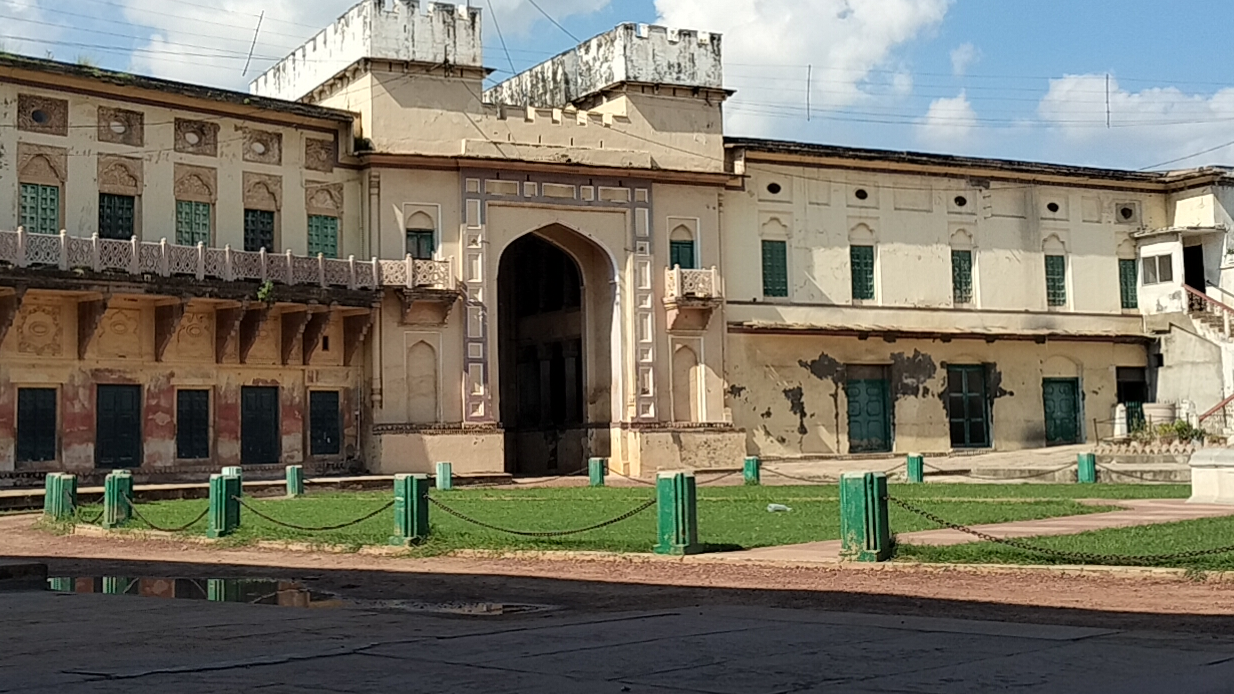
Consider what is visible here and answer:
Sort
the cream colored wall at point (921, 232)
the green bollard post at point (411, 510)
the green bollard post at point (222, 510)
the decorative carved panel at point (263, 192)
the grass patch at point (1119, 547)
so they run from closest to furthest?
the grass patch at point (1119, 547)
the green bollard post at point (411, 510)
the green bollard post at point (222, 510)
the decorative carved panel at point (263, 192)
the cream colored wall at point (921, 232)

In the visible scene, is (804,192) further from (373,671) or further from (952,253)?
(373,671)

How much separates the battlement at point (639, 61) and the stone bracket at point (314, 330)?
31.3 feet

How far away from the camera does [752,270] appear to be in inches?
1458

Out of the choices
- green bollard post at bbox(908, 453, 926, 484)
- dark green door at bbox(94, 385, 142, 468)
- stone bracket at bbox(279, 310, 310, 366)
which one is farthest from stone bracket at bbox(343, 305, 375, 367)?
green bollard post at bbox(908, 453, 926, 484)

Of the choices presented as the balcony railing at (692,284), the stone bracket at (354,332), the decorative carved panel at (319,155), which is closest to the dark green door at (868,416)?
the balcony railing at (692,284)

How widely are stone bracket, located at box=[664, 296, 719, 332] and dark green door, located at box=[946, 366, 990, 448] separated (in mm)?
7630

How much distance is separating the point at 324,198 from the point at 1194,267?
25589 mm

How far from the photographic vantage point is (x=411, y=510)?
1697 centimetres

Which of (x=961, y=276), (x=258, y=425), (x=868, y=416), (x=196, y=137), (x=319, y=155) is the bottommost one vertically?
(x=868, y=416)

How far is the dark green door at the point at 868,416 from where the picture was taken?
37.7 m

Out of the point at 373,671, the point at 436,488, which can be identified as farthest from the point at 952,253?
the point at 373,671

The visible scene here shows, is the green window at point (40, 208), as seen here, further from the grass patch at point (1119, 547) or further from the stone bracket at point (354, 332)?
the grass patch at point (1119, 547)

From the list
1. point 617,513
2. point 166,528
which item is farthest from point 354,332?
point 617,513

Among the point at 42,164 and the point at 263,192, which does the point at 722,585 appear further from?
the point at 263,192
